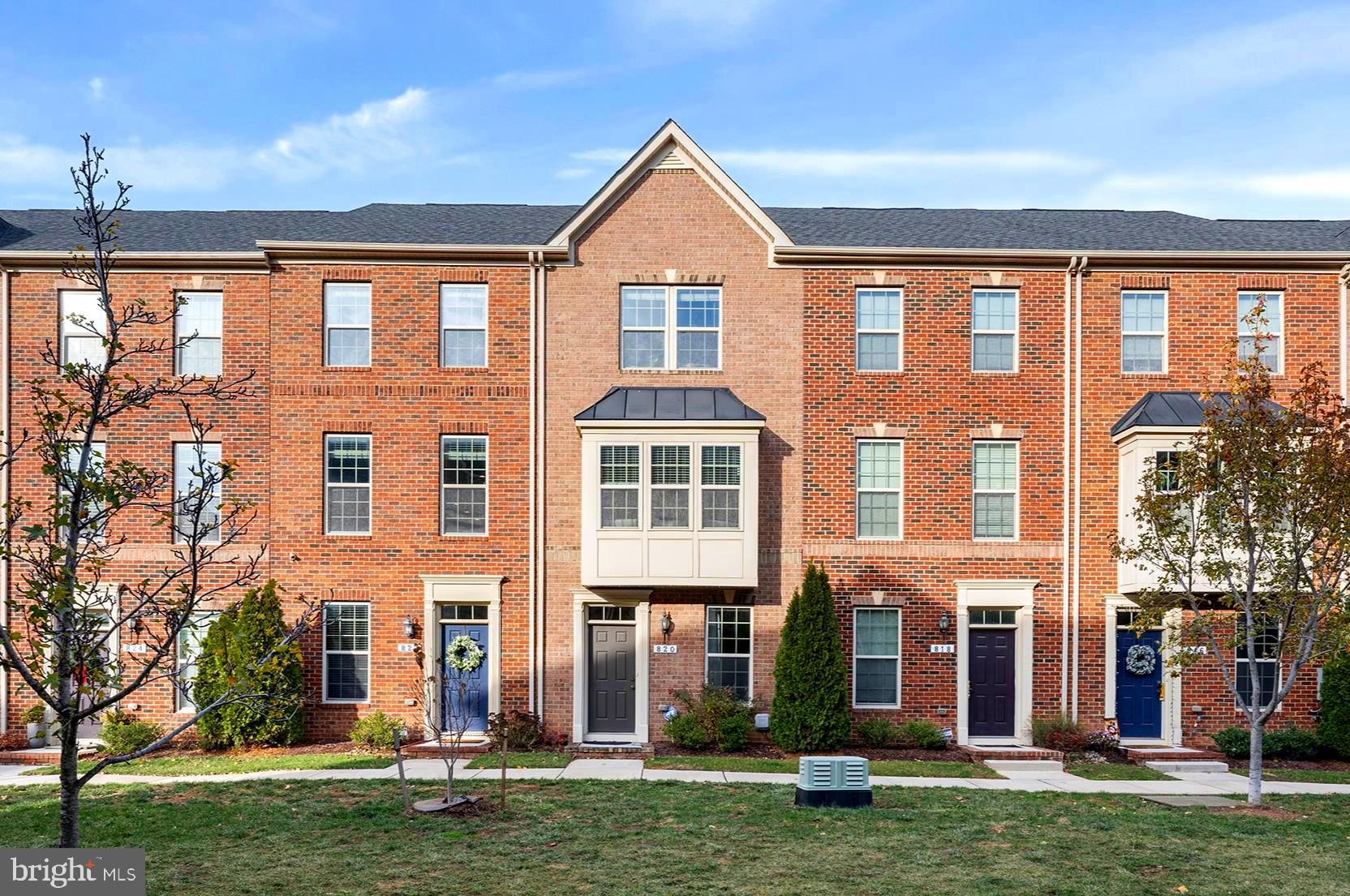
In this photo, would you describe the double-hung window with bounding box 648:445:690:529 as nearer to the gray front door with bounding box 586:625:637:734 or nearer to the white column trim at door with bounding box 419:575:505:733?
the gray front door with bounding box 586:625:637:734

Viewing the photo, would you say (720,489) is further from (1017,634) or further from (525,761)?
(1017,634)

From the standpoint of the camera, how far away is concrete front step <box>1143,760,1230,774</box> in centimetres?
1698

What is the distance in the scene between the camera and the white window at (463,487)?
18.8 m

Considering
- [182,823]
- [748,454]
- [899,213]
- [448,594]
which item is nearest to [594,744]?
[448,594]

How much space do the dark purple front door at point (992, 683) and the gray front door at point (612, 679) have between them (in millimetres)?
6465

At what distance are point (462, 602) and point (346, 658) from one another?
95.5 inches

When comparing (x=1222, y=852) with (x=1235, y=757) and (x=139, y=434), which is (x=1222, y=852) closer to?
(x=1235, y=757)

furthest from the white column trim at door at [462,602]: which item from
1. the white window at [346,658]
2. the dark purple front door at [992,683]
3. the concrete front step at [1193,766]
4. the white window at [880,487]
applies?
the concrete front step at [1193,766]

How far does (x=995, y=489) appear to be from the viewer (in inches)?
747

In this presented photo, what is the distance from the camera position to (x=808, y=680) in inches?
688

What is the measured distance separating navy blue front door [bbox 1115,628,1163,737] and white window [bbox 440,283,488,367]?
1340 cm

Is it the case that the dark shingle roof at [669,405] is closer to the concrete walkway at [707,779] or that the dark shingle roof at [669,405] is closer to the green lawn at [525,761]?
the green lawn at [525,761]

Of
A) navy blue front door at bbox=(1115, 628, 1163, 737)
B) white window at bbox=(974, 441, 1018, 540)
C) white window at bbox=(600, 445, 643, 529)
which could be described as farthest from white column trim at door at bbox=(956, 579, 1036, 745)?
white window at bbox=(600, 445, 643, 529)

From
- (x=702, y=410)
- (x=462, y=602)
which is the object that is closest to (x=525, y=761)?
(x=462, y=602)
